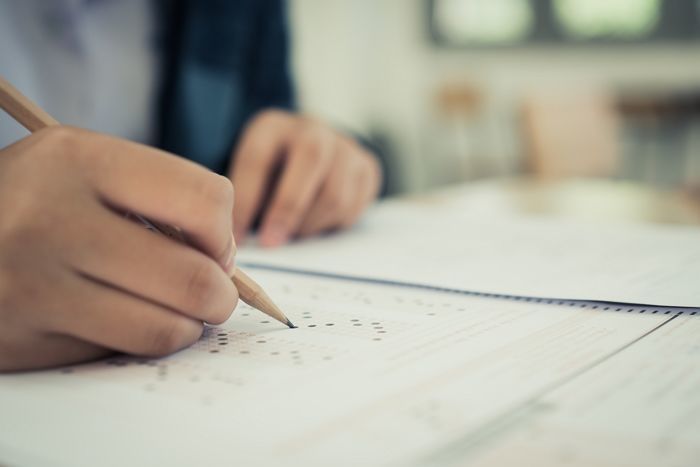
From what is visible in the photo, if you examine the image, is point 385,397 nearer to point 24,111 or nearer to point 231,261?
point 231,261

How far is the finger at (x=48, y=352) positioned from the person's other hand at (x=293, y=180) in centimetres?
34

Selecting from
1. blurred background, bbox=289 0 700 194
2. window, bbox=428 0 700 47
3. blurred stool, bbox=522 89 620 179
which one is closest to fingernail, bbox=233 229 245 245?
blurred stool, bbox=522 89 620 179

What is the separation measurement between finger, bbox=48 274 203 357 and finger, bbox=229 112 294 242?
35 cm

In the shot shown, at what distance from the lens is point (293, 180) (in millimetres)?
672

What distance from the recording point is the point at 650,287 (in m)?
0.45

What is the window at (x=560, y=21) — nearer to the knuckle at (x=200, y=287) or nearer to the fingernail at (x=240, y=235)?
the fingernail at (x=240, y=235)

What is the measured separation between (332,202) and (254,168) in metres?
0.08

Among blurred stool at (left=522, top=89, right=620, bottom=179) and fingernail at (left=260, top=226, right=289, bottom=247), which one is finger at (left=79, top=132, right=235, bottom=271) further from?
blurred stool at (left=522, top=89, right=620, bottom=179)

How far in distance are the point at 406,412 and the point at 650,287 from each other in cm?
25

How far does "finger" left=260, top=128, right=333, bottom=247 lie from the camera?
0.66 meters

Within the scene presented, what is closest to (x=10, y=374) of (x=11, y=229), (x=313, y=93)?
(x=11, y=229)

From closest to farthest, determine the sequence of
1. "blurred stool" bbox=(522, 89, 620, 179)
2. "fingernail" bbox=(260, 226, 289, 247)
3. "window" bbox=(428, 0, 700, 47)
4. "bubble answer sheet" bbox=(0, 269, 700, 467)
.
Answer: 1. "bubble answer sheet" bbox=(0, 269, 700, 467)
2. "fingernail" bbox=(260, 226, 289, 247)
3. "blurred stool" bbox=(522, 89, 620, 179)
4. "window" bbox=(428, 0, 700, 47)

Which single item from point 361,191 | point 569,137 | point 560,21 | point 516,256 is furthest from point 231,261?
point 560,21

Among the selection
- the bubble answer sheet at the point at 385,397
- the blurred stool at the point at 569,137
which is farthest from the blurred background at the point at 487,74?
the bubble answer sheet at the point at 385,397
